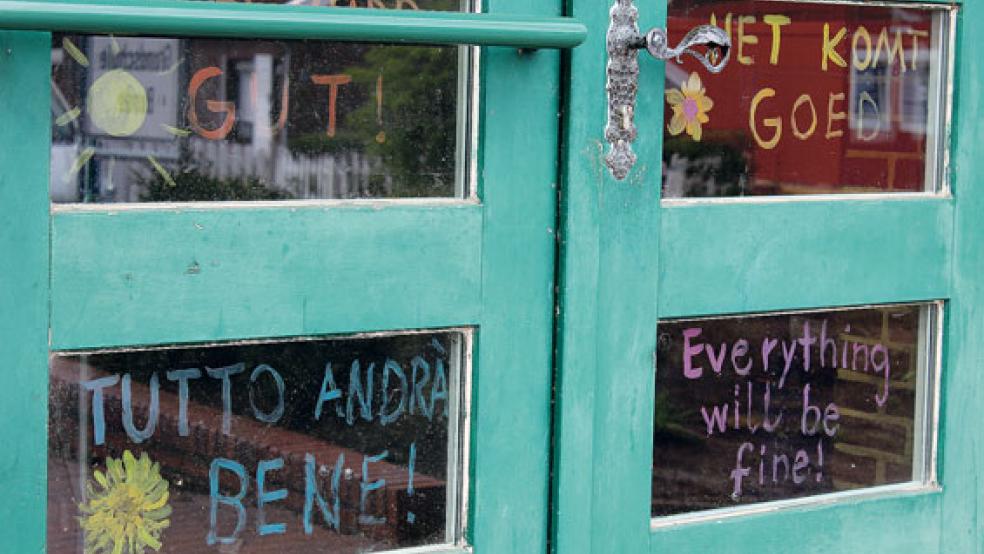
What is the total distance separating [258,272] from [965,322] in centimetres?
142

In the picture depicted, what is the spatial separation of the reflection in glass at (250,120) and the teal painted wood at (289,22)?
94mm

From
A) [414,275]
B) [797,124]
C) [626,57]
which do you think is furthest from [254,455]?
[797,124]

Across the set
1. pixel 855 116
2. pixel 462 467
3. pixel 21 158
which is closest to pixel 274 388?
pixel 462 467

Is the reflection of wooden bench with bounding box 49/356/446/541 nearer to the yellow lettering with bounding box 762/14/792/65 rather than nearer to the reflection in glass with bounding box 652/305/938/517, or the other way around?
the reflection in glass with bounding box 652/305/938/517

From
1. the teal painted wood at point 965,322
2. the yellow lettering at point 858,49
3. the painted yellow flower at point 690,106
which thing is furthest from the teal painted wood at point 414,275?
the teal painted wood at point 965,322

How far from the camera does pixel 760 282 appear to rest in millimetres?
2607

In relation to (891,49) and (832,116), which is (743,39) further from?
(891,49)

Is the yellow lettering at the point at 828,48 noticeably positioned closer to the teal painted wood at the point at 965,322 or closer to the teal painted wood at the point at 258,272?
the teal painted wood at the point at 965,322

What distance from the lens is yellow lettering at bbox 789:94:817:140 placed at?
2.68 m

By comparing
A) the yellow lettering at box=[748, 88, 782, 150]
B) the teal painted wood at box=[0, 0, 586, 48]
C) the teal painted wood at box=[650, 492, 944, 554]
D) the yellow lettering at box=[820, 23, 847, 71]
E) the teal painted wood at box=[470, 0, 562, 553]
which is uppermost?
the yellow lettering at box=[820, 23, 847, 71]

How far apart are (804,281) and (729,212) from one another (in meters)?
0.21

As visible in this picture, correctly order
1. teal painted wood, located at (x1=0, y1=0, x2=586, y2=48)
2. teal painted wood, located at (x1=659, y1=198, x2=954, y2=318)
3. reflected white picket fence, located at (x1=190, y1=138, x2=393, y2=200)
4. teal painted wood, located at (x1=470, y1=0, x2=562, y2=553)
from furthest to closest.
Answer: teal painted wood, located at (x1=659, y1=198, x2=954, y2=318), teal painted wood, located at (x1=470, y1=0, x2=562, y2=553), reflected white picket fence, located at (x1=190, y1=138, x2=393, y2=200), teal painted wood, located at (x1=0, y1=0, x2=586, y2=48)

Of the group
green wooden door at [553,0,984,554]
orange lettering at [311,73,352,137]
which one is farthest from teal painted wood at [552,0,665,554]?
orange lettering at [311,73,352,137]

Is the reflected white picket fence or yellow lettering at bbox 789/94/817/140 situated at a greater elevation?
yellow lettering at bbox 789/94/817/140
